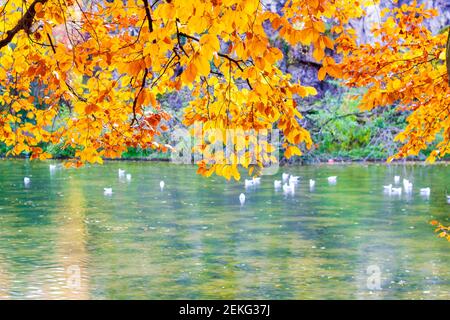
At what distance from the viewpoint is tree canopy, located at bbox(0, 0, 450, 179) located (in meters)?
4.82

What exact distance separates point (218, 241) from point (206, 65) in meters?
10.4

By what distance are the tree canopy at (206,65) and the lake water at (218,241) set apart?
7.76 feet

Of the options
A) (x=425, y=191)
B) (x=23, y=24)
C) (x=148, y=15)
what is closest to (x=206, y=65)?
(x=148, y=15)

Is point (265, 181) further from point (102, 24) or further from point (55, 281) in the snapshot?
point (102, 24)

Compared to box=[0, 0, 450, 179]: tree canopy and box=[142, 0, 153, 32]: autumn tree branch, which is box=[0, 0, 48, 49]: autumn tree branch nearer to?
box=[0, 0, 450, 179]: tree canopy

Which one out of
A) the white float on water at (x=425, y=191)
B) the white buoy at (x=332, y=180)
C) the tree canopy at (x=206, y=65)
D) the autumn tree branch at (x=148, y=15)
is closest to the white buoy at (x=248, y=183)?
the white buoy at (x=332, y=180)

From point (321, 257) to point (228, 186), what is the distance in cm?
1061

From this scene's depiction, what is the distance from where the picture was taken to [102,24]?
898cm

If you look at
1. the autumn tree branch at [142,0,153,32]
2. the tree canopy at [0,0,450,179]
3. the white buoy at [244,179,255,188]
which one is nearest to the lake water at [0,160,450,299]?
the white buoy at [244,179,255,188]

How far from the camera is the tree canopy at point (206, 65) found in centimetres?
482

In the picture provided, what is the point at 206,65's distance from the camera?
15.4 ft

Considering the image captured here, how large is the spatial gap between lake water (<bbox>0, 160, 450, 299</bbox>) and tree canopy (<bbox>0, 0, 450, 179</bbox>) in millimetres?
2365

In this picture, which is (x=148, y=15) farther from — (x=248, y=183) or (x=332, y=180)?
(x=332, y=180)

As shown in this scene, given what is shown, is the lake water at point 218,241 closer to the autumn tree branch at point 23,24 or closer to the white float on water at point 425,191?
the white float on water at point 425,191
